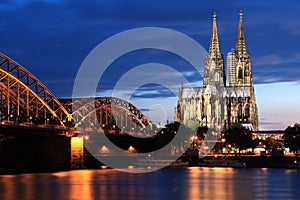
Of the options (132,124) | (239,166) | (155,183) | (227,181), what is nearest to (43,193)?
(155,183)

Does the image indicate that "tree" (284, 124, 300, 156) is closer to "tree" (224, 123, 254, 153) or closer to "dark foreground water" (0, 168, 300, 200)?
"tree" (224, 123, 254, 153)

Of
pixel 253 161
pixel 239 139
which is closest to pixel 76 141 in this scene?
pixel 253 161

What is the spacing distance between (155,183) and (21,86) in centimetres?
3593

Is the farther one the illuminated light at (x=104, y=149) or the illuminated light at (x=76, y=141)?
the illuminated light at (x=104, y=149)

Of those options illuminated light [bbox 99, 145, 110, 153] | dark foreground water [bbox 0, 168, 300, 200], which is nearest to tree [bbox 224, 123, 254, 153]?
illuminated light [bbox 99, 145, 110, 153]

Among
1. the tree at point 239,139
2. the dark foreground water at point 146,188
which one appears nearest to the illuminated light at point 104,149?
the tree at point 239,139

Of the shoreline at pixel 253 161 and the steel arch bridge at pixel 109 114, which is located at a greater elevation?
the steel arch bridge at pixel 109 114

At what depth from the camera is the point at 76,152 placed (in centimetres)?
10844

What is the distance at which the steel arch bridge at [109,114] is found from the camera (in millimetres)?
142375

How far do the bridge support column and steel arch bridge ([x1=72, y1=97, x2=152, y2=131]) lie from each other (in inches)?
782

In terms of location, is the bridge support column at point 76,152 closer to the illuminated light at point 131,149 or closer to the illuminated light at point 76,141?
the illuminated light at point 76,141

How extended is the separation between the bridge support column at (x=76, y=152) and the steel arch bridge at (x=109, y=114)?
19.9 meters

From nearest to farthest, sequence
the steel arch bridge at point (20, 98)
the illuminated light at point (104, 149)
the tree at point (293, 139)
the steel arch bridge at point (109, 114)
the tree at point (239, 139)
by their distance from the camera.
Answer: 1. the steel arch bridge at point (20, 98)
2. the illuminated light at point (104, 149)
3. the steel arch bridge at point (109, 114)
4. the tree at point (293, 139)
5. the tree at point (239, 139)

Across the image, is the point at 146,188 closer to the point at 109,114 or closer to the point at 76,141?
the point at 76,141
